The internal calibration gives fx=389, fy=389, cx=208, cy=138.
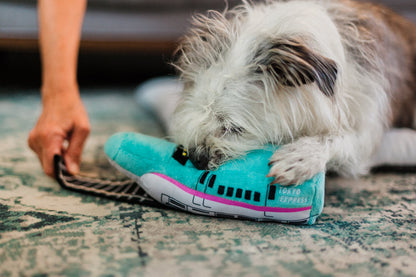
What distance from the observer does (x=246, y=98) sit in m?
1.31

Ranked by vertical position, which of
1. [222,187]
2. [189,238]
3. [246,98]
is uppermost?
[246,98]

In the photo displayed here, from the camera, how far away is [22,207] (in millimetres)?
1184

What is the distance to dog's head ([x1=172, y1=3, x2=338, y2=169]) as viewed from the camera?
123cm

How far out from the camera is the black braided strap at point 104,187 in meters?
1.23

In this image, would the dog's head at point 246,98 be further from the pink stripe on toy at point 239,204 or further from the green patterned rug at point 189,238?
the green patterned rug at point 189,238

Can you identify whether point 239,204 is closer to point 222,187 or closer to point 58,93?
point 222,187

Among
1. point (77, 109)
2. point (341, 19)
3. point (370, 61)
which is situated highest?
point (341, 19)

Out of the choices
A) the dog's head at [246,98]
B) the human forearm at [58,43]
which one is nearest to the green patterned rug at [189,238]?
the dog's head at [246,98]

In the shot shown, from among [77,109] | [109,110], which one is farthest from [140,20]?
[77,109]

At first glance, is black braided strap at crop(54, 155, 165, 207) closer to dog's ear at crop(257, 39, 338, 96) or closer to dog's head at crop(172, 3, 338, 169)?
dog's head at crop(172, 3, 338, 169)

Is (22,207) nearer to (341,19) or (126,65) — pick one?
(341,19)

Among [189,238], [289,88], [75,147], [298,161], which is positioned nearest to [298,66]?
[289,88]

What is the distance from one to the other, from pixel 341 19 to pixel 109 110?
1755mm

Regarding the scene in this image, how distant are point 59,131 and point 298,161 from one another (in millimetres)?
835
